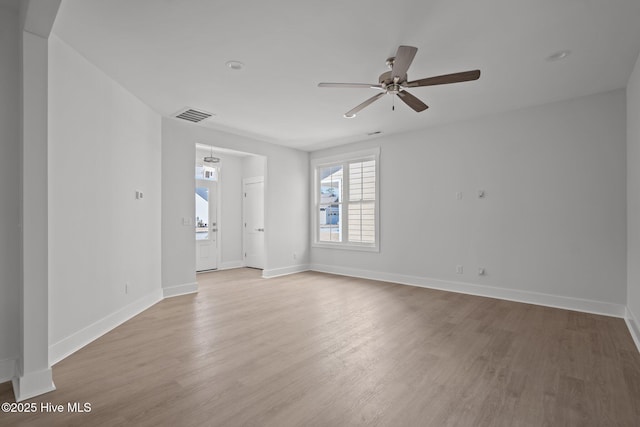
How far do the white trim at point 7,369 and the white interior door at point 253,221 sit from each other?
5224mm

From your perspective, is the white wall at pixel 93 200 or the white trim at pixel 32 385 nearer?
the white trim at pixel 32 385

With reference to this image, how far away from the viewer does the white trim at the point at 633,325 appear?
2971 mm

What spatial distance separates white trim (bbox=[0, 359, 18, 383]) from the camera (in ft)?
7.61

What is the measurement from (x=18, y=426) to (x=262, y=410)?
1407mm

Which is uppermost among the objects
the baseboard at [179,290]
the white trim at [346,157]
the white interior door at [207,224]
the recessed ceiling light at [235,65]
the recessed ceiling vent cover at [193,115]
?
A: the recessed ceiling light at [235,65]

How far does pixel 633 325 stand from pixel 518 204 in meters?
1.86

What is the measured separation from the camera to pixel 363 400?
2074 millimetres

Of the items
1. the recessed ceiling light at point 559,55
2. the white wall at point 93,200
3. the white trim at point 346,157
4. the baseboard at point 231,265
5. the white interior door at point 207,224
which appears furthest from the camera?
the baseboard at point 231,265

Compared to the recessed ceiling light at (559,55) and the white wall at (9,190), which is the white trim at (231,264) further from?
the recessed ceiling light at (559,55)

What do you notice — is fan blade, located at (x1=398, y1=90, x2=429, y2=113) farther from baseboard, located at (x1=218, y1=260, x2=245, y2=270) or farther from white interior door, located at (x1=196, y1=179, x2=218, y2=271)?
baseboard, located at (x1=218, y1=260, x2=245, y2=270)

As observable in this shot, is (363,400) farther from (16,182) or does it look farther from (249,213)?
(249,213)

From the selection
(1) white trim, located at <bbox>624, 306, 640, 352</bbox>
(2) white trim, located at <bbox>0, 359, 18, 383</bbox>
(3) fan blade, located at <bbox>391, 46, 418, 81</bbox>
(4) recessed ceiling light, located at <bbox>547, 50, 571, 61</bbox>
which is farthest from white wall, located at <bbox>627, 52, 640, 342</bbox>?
(2) white trim, located at <bbox>0, 359, 18, 383</bbox>

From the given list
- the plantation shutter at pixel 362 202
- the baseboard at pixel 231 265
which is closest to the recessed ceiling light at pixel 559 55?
the plantation shutter at pixel 362 202

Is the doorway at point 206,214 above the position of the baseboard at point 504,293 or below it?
above
